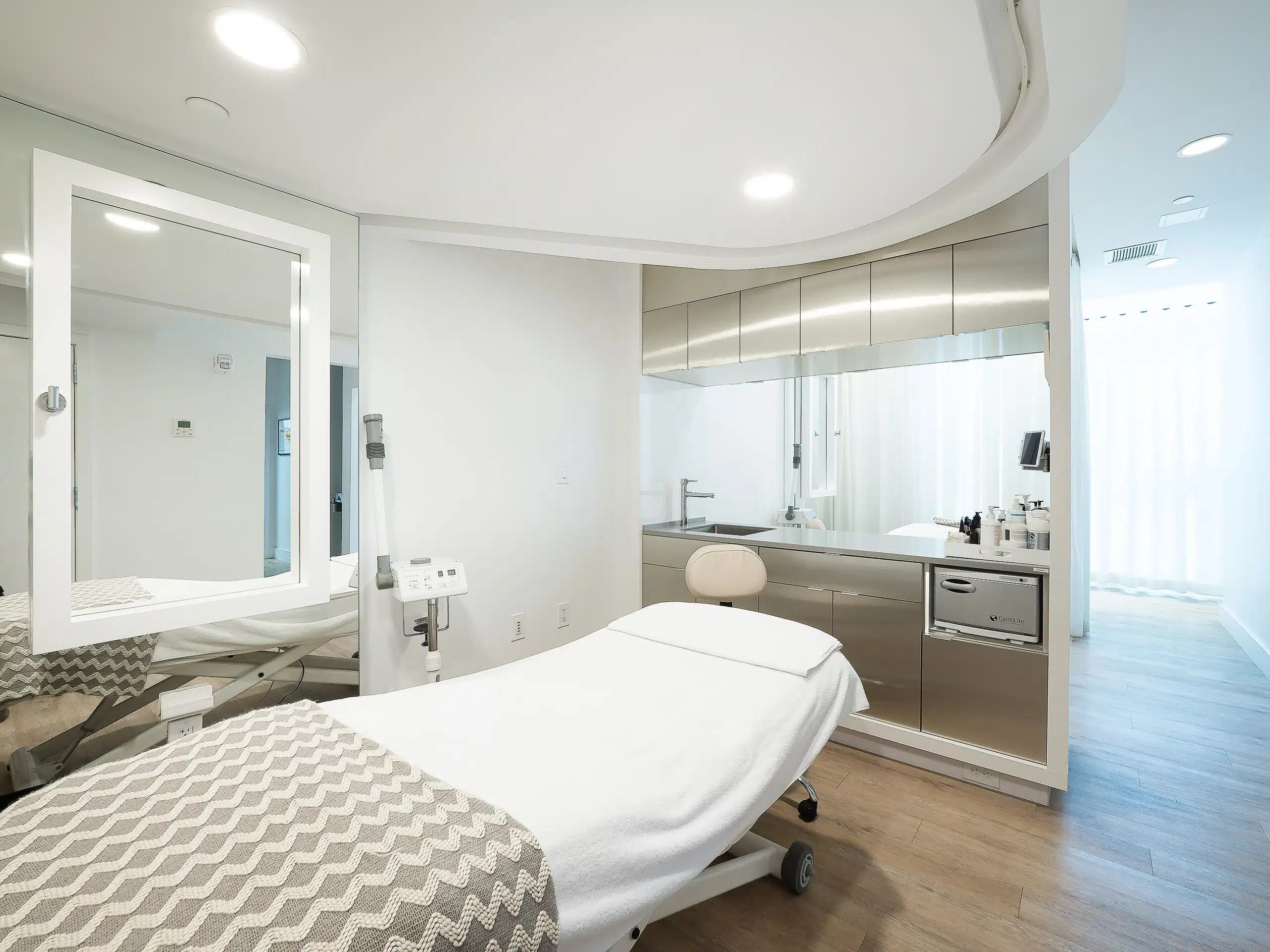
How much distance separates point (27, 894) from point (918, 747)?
2813mm

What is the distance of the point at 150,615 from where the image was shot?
186 centimetres

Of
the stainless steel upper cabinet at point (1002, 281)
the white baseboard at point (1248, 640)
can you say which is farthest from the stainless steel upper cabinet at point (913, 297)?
the white baseboard at point (1248, 640)

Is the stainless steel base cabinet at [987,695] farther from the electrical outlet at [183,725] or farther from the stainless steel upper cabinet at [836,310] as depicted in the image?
the electrical outlet at [183,725]

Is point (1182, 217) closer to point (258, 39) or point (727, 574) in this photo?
point (727, 574)

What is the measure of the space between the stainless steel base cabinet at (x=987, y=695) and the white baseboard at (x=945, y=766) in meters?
0.12

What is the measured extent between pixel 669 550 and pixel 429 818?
8.26 ft

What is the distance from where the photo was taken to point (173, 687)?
196 centimetres

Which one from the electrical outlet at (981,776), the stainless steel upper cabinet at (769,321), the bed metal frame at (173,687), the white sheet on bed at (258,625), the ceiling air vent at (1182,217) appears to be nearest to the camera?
the bed metal frame at (173,687)

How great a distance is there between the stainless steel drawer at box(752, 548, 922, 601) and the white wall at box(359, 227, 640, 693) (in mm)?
947

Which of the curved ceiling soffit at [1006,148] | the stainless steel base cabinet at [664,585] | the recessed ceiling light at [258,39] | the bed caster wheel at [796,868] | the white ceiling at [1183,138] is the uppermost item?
the white ceiling at [1183,138]

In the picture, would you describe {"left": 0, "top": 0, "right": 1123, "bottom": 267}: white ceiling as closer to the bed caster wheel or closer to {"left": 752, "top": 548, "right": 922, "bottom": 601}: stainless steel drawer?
{"left": 752, "top": 548, "right": 922, "bottom": 601}: stainless steel drawer

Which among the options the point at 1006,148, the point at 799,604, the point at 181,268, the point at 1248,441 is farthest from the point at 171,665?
the point at 1248,441

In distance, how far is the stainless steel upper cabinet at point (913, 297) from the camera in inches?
97.9

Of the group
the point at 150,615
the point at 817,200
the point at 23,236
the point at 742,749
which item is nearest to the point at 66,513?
the point at 150,615
